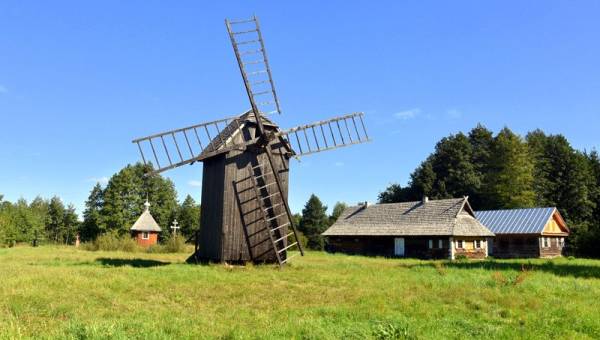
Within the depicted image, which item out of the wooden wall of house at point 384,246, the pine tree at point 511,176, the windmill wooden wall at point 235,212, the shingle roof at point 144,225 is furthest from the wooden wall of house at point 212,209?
the pine tree at point 511,176

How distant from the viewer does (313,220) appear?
63500mm

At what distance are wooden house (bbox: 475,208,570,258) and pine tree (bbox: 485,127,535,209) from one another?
11.0 meters

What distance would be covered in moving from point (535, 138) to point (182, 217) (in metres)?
53.0

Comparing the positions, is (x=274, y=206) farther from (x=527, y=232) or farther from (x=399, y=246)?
(x=527, y=232)

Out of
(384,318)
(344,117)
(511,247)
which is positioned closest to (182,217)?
(511,247)

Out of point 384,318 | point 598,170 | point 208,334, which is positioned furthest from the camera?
point 598,170

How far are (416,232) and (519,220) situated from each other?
11.7 m

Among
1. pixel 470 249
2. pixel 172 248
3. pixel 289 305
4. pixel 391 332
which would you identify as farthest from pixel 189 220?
pixel 391 332

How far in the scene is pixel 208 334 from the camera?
802 cm

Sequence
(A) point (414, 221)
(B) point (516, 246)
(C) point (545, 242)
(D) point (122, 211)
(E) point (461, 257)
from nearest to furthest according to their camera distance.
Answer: (E) point (461, 257) → (A) point (414, 221) → (C) point (545, 242) → (B) point (516, 246) → (D) point (122, 211)

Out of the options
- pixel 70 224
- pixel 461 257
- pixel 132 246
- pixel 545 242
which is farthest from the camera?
pixel 70 224

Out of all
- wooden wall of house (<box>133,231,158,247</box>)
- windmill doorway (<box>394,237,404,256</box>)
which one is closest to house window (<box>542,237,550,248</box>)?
windmill doorway (<box>394,237,404,256</box>)

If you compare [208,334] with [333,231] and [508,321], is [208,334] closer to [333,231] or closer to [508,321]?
[508,321]

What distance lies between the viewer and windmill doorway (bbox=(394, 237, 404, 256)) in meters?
38.1
